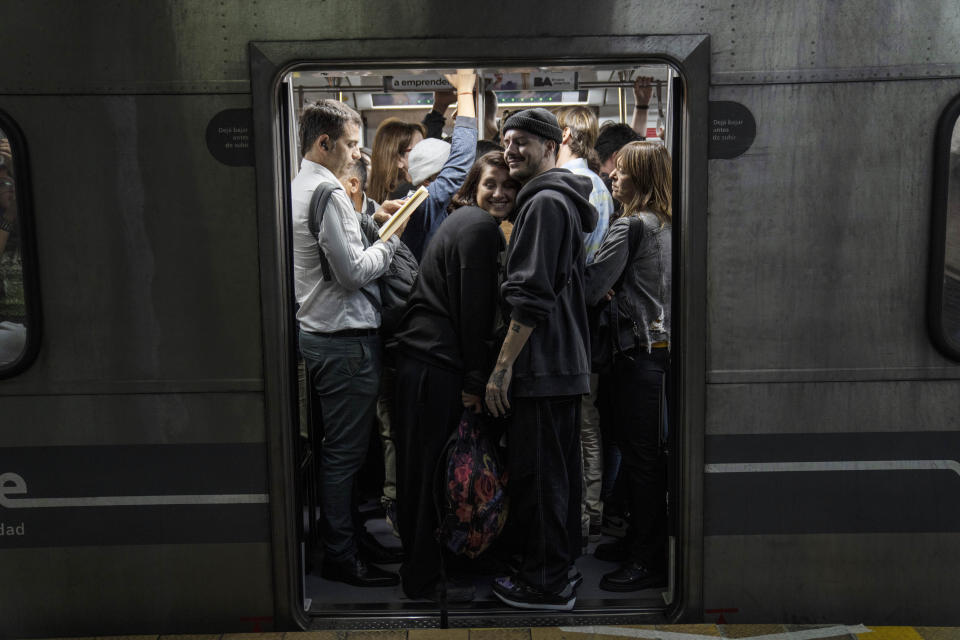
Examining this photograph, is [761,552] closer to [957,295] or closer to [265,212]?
[957,295]

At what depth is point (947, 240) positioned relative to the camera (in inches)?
113

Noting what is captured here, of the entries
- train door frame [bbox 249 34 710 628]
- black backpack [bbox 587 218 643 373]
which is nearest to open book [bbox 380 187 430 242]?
train door frame [bbox 249 34 710 628]

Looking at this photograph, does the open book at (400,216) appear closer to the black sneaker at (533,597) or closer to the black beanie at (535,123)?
the black beanie at (535,123)

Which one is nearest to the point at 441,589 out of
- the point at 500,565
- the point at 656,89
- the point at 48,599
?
the point at 500,565

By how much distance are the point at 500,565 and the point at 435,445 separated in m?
0.76

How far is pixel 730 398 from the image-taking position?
9.68 feet

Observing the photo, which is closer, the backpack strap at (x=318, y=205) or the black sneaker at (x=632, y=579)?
the backpack strap at (x=318, y=205)

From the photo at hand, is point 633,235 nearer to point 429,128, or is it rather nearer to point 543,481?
point 543,481

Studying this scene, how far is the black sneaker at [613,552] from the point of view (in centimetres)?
369

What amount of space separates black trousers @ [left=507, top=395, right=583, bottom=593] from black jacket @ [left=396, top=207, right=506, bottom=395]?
258mm

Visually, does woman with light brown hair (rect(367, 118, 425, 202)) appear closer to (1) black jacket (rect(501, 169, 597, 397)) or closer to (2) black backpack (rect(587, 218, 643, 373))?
(1) black jacket (rect(501, 169, 597, 397))

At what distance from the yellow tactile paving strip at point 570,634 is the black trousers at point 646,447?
0.48 metres

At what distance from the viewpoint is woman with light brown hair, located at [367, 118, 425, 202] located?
401 cm

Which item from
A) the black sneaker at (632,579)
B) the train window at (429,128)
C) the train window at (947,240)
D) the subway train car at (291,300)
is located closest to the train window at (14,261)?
the subway train car at (291,300)
